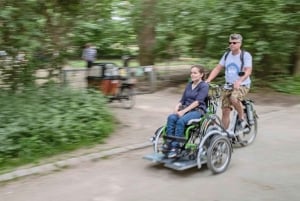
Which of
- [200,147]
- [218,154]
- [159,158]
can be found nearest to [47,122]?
[159,158]

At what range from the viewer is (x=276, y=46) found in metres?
12.9

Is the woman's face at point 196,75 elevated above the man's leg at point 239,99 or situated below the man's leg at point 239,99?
above

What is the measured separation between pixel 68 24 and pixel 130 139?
2.72 m

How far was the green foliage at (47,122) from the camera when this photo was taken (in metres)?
6.50

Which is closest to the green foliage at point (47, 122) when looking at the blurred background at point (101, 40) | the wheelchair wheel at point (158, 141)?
the blurred background at point (101, 40)

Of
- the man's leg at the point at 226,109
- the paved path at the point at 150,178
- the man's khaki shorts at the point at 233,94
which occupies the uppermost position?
the man's khaki shorts at the point at 233,94

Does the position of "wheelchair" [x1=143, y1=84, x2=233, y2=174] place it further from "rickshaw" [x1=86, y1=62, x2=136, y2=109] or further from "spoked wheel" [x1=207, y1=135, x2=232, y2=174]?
"rickshaw" [x1=86, y1=62, x2=136, y2=109]

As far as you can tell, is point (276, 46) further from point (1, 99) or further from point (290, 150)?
point (1, 99)

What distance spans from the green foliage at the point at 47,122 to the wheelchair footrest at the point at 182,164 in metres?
1.92

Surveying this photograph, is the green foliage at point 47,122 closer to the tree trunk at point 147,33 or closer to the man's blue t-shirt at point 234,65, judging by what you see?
the man's blue t-shirt at point 234,65

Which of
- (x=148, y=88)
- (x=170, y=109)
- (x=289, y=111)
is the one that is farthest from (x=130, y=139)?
(x=148, y=88)

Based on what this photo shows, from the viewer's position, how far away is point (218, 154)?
607 cm

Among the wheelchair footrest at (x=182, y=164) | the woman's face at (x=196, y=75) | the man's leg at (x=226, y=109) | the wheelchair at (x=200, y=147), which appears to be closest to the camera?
the wheelchair footrest at (x=182, y=164)

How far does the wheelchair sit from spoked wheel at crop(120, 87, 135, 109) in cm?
506
